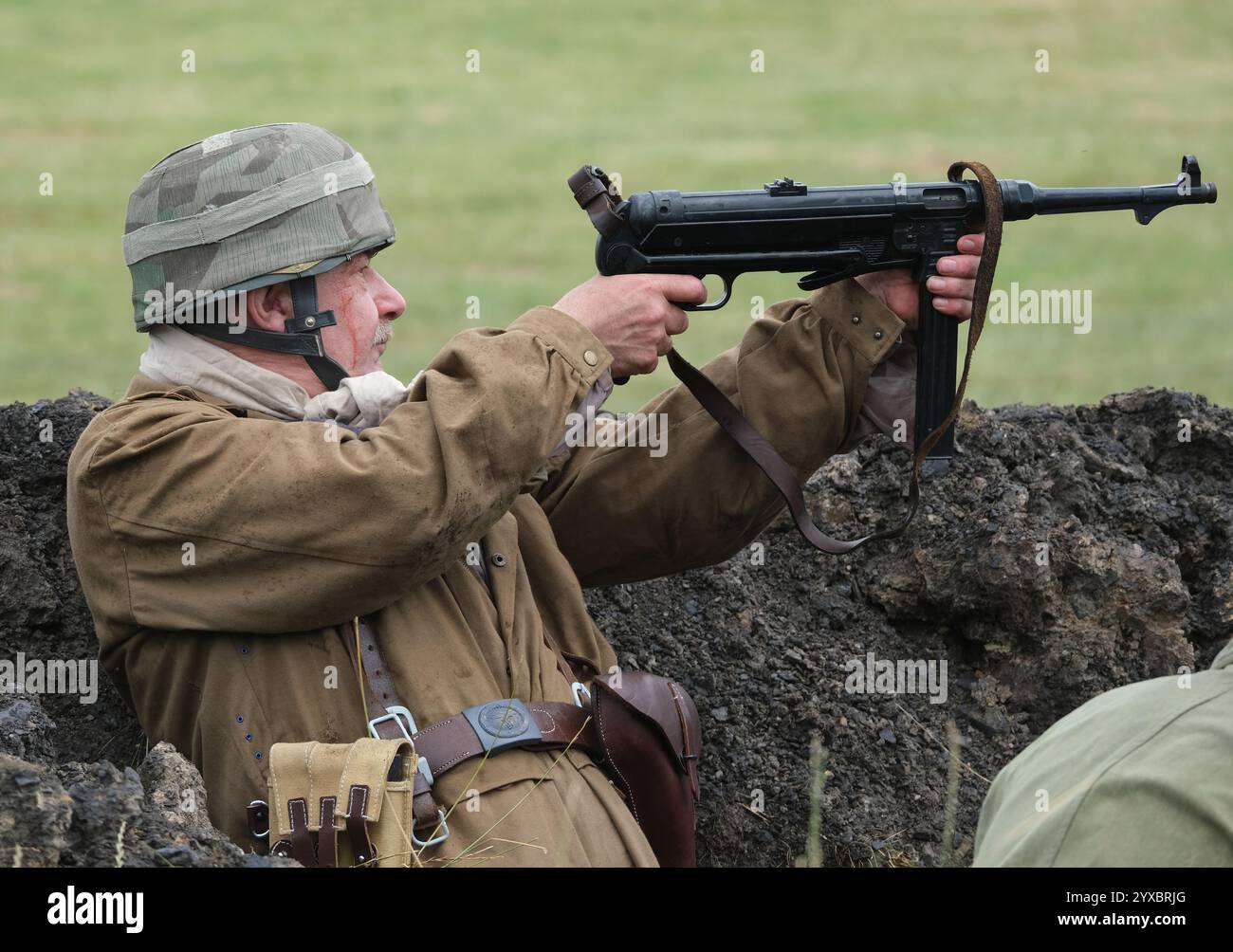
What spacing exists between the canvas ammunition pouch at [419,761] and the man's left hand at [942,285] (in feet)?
3.35

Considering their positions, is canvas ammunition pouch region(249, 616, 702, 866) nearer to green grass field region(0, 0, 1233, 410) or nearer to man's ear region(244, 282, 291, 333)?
man's ear region(244, 282, 291, 333)

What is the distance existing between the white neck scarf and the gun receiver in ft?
1.88

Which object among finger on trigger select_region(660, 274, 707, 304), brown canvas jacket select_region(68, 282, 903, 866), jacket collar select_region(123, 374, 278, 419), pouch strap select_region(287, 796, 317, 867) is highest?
finger on trigger select_region(660, 274, 707, 304)

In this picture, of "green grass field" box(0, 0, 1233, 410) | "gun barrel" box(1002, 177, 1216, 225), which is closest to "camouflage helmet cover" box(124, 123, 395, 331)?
"gun barrel" box(1002, 177, 1216, 225)

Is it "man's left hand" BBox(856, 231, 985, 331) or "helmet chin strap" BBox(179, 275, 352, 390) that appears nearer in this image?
"helmet chin strap" BBox(179, 275, 352, 390)

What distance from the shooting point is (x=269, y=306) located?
3793 mm

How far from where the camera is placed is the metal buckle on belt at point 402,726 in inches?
139

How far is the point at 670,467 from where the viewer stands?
421 cm

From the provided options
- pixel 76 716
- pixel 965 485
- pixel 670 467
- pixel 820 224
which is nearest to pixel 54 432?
pixel 76 716

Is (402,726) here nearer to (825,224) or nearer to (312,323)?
(312,323)

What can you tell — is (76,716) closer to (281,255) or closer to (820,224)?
(281,255)

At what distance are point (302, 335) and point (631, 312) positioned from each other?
0.69 metres

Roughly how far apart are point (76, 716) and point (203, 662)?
893 millimetres

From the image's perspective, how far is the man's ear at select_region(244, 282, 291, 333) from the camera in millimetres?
3762
